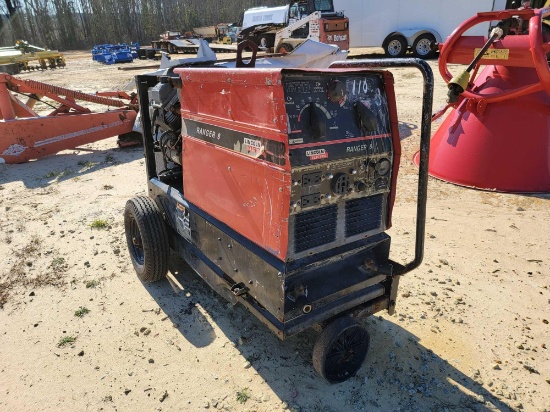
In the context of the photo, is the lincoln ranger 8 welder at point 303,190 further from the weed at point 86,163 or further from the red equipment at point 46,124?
the red equipment at point 46,124

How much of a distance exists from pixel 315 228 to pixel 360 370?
0.97 m

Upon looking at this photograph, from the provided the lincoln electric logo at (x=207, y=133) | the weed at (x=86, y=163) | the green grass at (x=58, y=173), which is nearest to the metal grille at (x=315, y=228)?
the lincoln electric logo at (x=207, y=133)

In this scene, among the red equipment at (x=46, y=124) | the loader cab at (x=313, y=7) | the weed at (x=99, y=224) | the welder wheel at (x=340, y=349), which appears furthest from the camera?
→ the loader cab at (x=313, y=7)

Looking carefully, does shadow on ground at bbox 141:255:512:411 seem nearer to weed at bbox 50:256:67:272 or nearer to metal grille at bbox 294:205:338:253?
metal grille at bbox 294:205:338:253

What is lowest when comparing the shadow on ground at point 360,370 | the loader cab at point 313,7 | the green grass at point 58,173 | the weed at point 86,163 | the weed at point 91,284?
the shadow on ground at point 360,370

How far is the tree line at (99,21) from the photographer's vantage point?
30750 mm

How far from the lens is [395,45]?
52.7 ft

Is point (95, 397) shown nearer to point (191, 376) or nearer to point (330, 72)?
point (191, 376)

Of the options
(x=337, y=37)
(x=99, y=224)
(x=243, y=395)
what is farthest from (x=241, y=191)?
(x=337, y=37)

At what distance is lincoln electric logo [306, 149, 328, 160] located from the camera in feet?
6.27

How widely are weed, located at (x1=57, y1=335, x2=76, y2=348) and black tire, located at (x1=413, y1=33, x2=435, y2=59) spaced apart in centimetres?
1602

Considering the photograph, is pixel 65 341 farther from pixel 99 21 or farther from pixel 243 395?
pixel 99 21

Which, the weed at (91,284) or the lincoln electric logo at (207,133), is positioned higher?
the lincoln electric logo at (207,133)

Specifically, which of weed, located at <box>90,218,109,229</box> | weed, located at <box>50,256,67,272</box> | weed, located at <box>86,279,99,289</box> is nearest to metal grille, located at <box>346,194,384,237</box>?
weed, located at <box>86,279,99,289</box>
